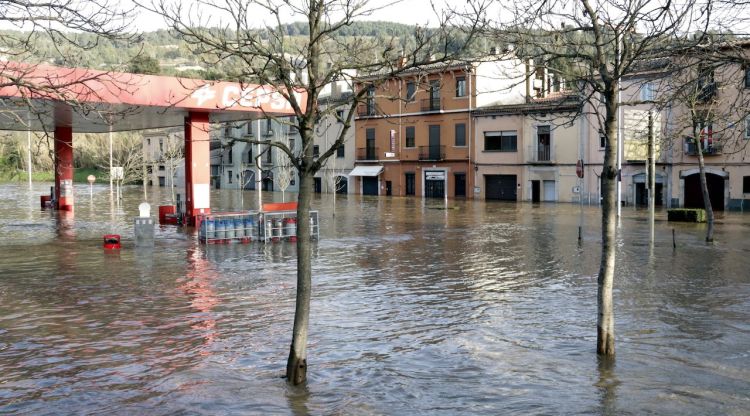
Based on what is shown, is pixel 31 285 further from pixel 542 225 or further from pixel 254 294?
pixel 542 225

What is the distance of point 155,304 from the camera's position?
13375 mm

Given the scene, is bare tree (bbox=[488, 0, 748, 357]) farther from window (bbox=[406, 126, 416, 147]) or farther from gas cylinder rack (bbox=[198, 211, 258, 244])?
window (bbox=[406, 126, 416, 147])

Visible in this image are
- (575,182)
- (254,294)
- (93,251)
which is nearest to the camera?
(254,294)

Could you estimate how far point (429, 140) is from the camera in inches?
2271

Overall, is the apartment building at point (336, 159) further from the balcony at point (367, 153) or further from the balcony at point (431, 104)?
the balcony at point (431, 104)

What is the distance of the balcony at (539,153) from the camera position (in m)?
50.2

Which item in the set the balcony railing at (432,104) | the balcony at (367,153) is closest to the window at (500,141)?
the balcony railing at (432,104)

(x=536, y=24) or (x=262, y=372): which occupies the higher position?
(x=536, y=24)

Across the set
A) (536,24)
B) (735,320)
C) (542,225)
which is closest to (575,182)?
(542,225)

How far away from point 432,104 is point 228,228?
118 ft

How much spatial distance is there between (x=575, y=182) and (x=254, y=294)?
37.9 meters

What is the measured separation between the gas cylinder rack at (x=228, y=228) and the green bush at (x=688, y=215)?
1966 centimetres

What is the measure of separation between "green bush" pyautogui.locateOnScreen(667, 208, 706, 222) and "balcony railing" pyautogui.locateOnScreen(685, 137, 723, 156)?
9554mm

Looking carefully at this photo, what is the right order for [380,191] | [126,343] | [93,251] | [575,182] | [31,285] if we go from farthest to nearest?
[380,191], [575,182], [93,251], [31,285], [126,343]
